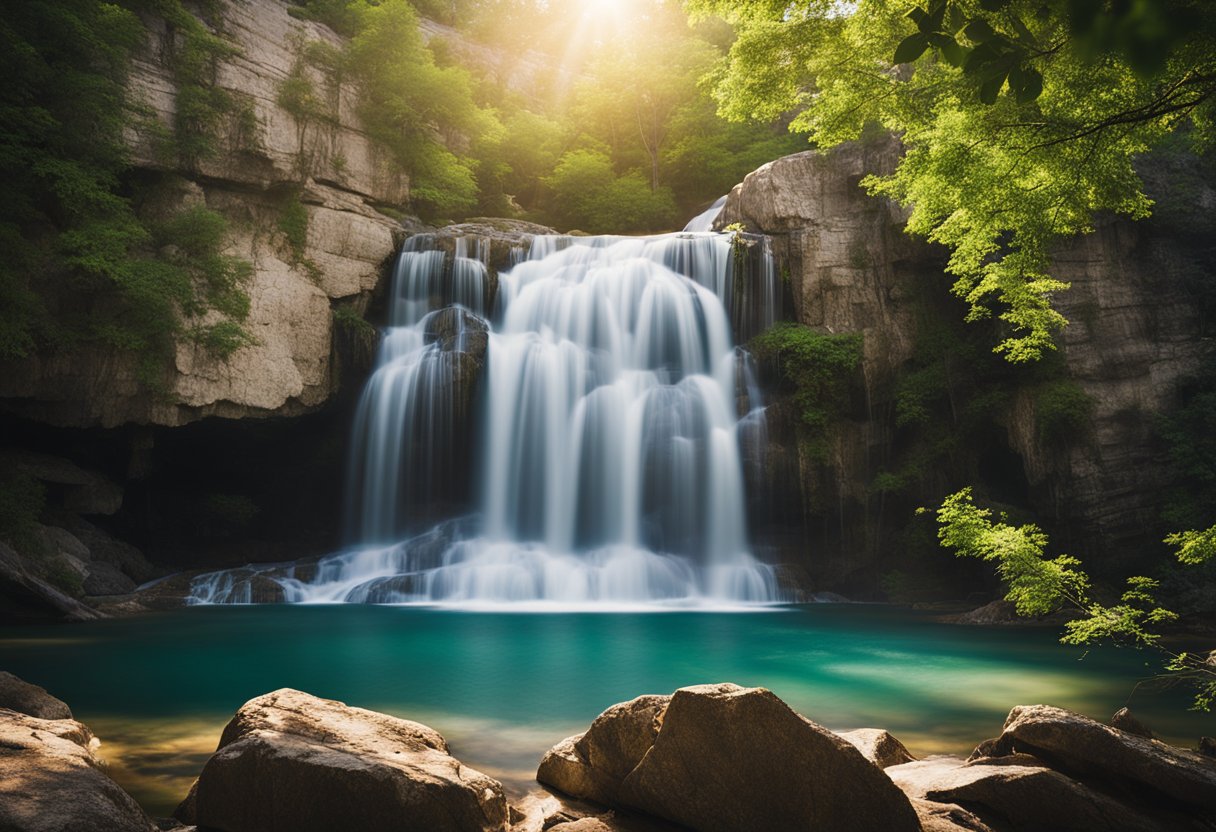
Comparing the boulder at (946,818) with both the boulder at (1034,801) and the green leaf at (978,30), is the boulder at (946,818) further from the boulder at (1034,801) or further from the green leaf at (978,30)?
→ the green leaf at (978,30)

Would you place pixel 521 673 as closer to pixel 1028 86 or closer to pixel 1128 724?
pixel 1128 724

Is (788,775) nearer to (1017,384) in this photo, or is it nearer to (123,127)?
(1017,384)

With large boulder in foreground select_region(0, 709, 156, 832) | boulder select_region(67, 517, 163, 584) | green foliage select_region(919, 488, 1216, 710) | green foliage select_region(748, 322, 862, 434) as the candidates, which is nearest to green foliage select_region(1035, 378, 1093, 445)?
green foliage select_region(748, 322, 862, 434)

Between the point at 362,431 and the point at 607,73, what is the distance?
2241 cm

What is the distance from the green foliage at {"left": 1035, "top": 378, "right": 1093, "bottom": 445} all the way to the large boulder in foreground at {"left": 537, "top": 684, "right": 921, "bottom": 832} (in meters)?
15.8

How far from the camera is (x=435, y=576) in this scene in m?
18.1

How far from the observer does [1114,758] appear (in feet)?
14.2

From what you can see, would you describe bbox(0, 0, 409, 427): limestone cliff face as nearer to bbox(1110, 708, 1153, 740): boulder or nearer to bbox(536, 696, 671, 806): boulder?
bbox(536, 696, 671, 806): boulder

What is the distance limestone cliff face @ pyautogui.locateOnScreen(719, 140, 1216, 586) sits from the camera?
16.8 metres

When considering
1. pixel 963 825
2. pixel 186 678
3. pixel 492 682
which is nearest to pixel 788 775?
pixel 963 825

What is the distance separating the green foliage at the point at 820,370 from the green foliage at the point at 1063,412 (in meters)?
4.52

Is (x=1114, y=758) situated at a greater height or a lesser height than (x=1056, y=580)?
lesser

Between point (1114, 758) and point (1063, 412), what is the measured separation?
14.5 meters

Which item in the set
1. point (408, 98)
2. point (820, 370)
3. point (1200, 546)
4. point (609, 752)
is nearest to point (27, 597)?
point (609, 752)
